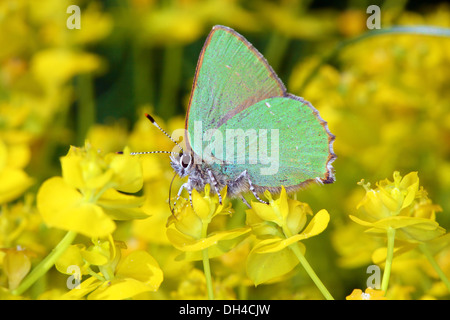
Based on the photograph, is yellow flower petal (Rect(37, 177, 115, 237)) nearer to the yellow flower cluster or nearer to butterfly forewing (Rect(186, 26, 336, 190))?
the yellow flower cluster

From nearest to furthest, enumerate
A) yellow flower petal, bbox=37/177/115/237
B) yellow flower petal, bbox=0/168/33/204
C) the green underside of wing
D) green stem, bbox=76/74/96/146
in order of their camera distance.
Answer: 1. yellow flower petal, bbox=37/177/115/237
2. yellow flower petal, bbox=0/168/33/204
3. the green underside of wing
4. green stem, bbox=76/74/96/146

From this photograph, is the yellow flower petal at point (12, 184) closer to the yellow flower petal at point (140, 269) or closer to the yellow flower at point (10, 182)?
the yellow flower at point (10, 182)

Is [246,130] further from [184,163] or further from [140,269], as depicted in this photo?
[140,269]

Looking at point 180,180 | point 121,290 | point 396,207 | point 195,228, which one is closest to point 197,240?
point 195,228

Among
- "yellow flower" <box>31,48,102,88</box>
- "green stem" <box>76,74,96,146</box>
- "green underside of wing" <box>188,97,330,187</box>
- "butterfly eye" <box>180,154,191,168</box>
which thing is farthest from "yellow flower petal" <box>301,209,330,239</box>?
"yellow flower" <box>31,48,102,88</box>

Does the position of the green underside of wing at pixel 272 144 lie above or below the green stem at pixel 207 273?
above

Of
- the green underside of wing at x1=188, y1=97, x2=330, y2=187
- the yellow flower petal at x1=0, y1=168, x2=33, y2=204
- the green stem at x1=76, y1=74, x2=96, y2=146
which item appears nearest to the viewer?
the yellow flower petal at x1=0, y1=168, x2=33, y2=204

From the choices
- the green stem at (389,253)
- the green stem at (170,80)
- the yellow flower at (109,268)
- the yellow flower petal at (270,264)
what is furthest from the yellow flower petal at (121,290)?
the green stem at (170,80)
